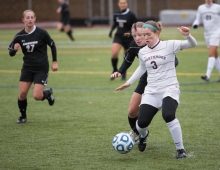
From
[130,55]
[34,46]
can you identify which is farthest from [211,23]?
[130,55]

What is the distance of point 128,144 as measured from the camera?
702 cm

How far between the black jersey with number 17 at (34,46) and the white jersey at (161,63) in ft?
9.99

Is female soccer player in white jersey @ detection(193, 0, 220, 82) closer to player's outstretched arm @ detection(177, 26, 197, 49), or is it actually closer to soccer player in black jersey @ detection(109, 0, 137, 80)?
soccer player in black jersey @ detection(109, 0, 137, 80)

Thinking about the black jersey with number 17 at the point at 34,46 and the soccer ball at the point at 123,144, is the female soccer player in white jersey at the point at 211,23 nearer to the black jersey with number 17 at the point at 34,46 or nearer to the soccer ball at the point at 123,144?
the black jersey with number 17 at the point at 34,46

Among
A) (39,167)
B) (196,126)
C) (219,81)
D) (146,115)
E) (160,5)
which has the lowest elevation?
(160,5)

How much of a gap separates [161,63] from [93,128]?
8.33ft

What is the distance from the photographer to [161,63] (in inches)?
278

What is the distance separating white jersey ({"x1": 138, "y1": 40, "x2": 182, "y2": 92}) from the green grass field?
3.36 ft

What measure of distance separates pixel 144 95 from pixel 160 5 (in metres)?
34.7

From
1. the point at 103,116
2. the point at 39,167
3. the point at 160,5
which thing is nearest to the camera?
the point at 39,167

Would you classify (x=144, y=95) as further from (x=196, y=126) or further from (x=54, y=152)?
(x=196, y=126)

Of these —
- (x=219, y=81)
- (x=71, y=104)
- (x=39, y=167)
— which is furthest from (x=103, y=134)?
(x=219, y=81)

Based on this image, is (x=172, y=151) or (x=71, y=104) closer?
(x=172, y=151)

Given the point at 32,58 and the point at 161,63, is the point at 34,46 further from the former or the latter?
the point at 161,63
